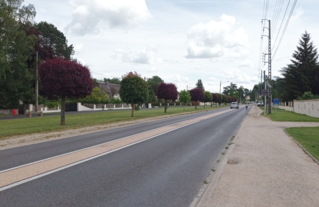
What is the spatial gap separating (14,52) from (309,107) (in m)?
35.1

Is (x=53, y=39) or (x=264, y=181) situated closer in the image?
(x=264, y=181)

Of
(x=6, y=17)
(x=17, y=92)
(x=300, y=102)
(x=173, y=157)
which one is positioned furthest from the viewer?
(x=17, y=92)

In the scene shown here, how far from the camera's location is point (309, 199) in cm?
553

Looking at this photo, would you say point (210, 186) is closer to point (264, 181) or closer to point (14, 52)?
point (264, 181)

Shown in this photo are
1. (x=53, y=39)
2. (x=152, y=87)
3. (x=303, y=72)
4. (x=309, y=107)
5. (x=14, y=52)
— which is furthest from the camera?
(x=152, y=87)

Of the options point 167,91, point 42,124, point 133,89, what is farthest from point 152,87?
point 42,124

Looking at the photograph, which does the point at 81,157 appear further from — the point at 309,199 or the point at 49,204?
the point at 309,199

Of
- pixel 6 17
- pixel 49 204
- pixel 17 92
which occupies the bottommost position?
pixel 49 204

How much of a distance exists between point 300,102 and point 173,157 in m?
35.1

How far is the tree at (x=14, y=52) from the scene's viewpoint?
34188mm

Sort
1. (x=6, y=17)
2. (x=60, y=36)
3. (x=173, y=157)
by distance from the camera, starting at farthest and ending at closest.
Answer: (x=60, y=36) → (x=6, y=17) → (x=173, y=157)

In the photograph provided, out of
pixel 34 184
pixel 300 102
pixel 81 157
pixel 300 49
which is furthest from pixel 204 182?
pixel 300 49

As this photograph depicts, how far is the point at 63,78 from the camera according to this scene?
22188 millimetres

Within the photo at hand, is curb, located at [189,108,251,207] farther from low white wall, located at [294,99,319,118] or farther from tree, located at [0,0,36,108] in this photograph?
tree, located at [0,0,36,108]
